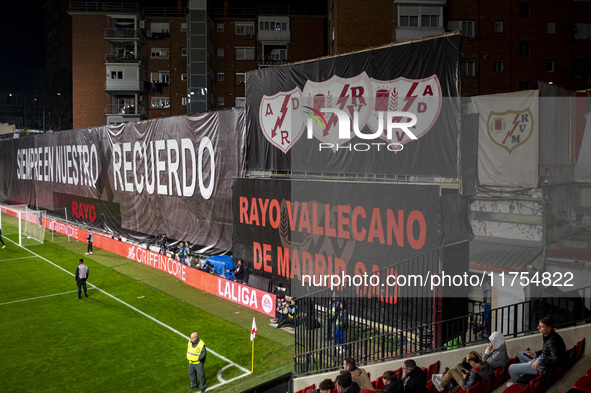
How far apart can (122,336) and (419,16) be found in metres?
31.4

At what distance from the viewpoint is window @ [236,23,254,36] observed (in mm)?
55844

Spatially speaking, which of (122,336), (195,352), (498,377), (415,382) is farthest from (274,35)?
(415,382)

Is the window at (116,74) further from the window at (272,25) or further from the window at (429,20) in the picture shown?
the window at (429,20)

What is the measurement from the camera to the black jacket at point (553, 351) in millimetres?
7767

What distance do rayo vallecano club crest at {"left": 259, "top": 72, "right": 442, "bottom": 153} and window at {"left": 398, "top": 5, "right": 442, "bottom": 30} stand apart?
71.9 ft

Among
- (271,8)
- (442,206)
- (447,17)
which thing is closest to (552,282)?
(442,206)

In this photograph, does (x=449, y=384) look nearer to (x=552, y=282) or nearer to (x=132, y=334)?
(x=552, y=282)

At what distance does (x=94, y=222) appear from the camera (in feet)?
118

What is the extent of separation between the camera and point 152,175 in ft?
94.5

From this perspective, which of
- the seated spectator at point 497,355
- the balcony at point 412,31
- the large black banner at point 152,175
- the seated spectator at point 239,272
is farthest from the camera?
the balcony at point 412,31

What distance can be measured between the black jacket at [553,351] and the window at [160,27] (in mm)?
56321

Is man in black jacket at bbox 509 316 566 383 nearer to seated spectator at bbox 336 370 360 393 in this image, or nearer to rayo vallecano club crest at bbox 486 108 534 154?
seated spectator at bbox 336 370 360 393

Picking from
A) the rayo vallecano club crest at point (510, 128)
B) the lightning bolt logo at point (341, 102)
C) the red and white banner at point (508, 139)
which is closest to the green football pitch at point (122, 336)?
the lightning bolt logo at point (341, 102)

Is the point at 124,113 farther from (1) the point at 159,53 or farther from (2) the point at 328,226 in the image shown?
(2) the point at 328,226
